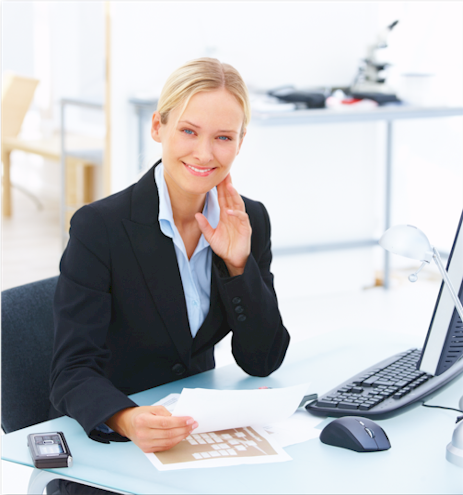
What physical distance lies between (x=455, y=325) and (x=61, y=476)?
62 centimetres

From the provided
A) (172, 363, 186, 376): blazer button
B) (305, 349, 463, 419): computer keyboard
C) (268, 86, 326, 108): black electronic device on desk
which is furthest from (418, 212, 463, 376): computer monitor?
(268, 86, 326, 108): black electronic device on desk

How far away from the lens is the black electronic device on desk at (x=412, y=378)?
3.67 ft

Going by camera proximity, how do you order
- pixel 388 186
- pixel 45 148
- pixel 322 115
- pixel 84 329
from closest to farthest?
pixel 84 329 → pixel 322 115 → pixel 45 148 → pixel 388 186

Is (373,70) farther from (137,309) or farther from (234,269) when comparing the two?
(137,309)

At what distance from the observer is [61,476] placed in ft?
3.23

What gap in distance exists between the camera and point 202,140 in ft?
4.36

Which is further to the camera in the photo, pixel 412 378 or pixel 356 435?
pixel 412 378

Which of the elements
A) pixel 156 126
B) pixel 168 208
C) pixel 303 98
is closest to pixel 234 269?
pixel 168 208

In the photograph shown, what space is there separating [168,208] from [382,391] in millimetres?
511

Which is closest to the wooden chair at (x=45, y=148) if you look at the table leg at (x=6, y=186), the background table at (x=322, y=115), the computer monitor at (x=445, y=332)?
the table leg at (x=6, y=186)

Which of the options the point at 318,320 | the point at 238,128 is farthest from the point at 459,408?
the point at 318,320

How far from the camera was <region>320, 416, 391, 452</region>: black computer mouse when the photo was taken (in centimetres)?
104

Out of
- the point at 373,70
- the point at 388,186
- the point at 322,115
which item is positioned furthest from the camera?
the point at 388,186

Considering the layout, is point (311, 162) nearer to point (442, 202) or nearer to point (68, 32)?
point (442, 202)
